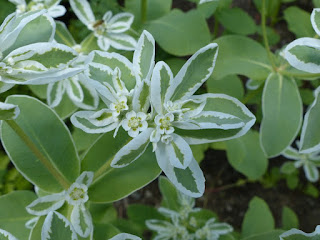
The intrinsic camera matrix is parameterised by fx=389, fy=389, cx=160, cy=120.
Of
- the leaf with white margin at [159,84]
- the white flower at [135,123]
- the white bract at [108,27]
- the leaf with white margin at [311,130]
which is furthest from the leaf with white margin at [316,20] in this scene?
the white bract at [108,27]

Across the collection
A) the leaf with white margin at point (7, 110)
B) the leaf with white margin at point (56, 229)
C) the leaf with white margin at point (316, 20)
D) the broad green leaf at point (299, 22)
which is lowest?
the broad green leaf at point (299, 22)

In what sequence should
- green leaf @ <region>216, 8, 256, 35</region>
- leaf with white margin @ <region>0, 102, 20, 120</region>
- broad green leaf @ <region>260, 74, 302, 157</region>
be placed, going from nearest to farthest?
leaf with white margin @ <region>0, 102, 20, 120</region>, broad green leaf @ <region>260, 74, 302, 157</region>, green leaf @ <region>216, 8, 256, 35</region>

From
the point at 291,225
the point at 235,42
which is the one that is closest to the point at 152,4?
the point at 235,42

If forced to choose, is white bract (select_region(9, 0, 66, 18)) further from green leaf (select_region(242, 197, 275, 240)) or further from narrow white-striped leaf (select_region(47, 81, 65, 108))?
green leaf (select_region(242, 197, 275, 240))

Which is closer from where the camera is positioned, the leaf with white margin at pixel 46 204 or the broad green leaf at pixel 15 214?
the leaf with white margin at pixel 46 204

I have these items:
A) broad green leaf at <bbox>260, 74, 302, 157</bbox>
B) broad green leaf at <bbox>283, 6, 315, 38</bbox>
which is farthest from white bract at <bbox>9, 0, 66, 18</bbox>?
broad green leaf at <bbox>283, 6, 315, 38</bbox>

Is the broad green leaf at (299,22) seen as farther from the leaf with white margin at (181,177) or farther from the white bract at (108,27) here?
the leaf with white margin at (181,177)
